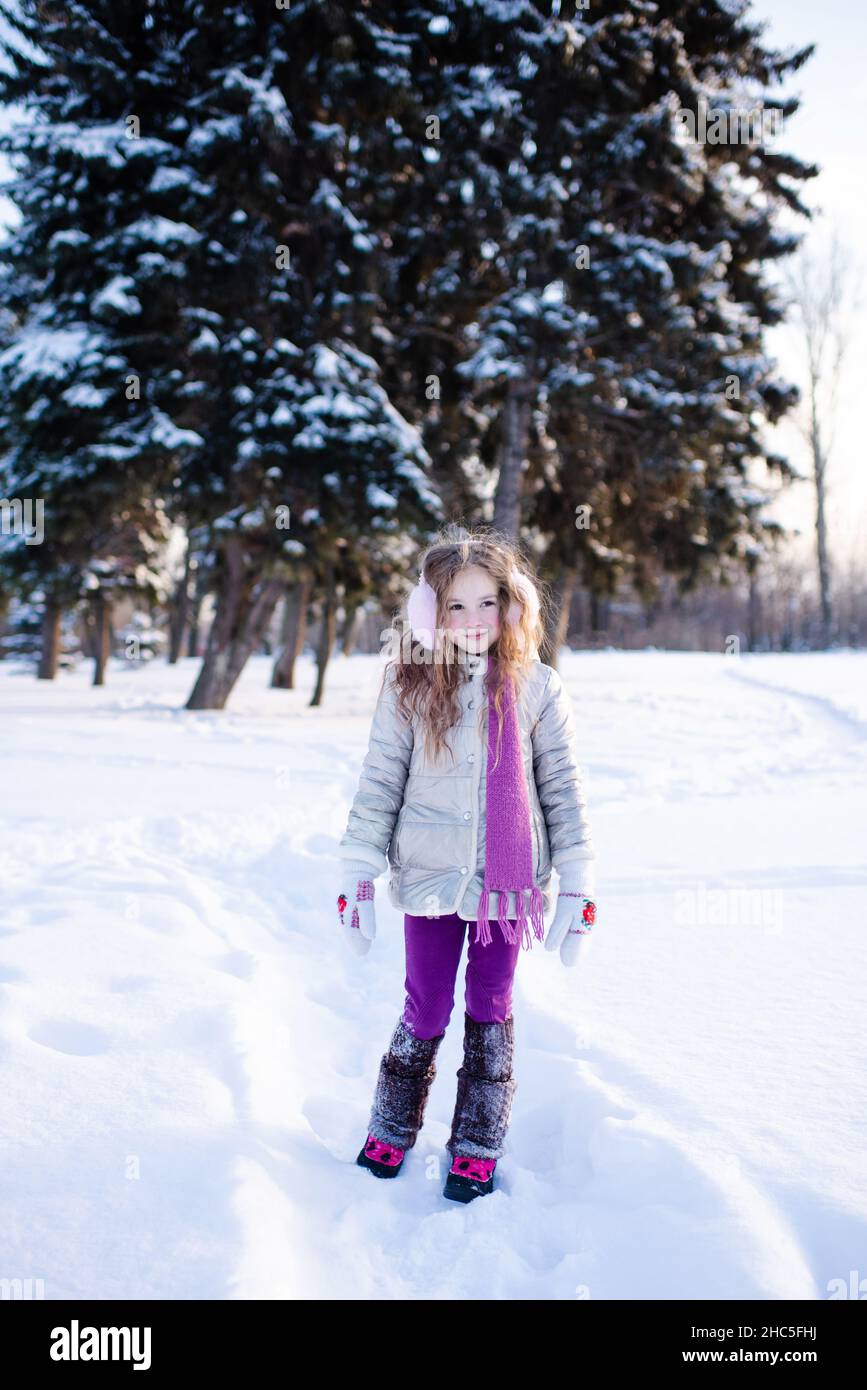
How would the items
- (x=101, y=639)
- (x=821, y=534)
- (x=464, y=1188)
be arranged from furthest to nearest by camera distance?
(x=821, y=534)
(x=101, y=639)
(x=464, y=1188)

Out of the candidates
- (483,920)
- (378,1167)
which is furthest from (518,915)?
(378,1167)

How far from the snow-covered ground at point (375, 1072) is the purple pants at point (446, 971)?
1.39 ft

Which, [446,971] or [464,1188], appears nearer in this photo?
[464,1188]

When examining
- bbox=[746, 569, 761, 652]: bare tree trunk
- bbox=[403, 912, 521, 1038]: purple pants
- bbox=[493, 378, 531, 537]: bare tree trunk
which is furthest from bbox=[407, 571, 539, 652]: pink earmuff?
bbox=[746, 569, 761, 652]: bare tree trunk

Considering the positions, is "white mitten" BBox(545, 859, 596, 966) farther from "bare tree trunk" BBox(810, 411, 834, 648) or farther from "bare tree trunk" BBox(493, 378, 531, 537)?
"bare tree trunk" BBox(810, 411, 834, 648)

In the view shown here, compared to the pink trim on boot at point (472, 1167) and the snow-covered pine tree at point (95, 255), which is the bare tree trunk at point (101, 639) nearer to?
the snow-covered pine tree at point (95, 255)

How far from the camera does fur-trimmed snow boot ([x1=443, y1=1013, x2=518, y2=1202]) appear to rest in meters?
2.23

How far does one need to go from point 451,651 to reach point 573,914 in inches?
33.1

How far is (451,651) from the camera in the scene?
2.37 m

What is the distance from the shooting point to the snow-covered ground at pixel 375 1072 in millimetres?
1850

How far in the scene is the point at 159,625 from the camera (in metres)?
46.4

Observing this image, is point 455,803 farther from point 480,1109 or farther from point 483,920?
point 480,1109

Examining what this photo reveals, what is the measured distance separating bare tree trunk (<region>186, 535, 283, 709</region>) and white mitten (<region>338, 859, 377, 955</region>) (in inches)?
407
